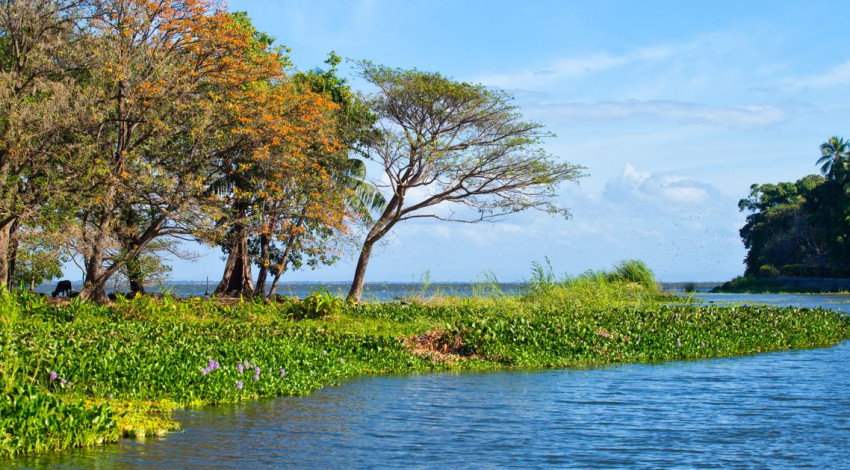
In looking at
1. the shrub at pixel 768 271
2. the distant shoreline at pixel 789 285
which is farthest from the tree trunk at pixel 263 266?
the shrub at pixel 768 271

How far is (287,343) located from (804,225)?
67.9 metres

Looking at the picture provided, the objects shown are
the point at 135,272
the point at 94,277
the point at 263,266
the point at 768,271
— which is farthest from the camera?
the point at 768,271

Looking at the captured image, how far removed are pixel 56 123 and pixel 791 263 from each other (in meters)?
68.1

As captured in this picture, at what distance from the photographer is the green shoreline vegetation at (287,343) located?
10078 millimetres

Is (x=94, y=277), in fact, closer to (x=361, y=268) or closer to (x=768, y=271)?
(x=361, y=268)

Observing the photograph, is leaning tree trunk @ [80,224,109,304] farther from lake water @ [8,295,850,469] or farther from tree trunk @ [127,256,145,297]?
lake water @ [8,295,850,469]

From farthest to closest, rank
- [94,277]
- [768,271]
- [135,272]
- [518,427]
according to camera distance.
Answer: [768,271] < [135,272] < [94,277] < [518,427]

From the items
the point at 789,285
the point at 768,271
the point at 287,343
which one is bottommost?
the point at 287,343

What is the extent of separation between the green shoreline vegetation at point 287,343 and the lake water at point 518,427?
403mm

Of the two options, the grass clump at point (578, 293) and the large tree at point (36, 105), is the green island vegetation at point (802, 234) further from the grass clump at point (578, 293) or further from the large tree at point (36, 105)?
the large tree at point (36, 105)

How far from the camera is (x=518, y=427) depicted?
34.8 ft

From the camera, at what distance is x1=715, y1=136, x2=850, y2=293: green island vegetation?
205 ft

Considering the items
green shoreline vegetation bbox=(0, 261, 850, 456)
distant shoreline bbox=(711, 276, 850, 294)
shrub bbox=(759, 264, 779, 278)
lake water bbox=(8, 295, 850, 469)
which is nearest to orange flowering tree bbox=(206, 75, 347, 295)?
green shoreline vegetation bbox=(0, 261, 850, 456)

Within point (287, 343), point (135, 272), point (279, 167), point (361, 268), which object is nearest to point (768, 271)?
point (361, 268)
